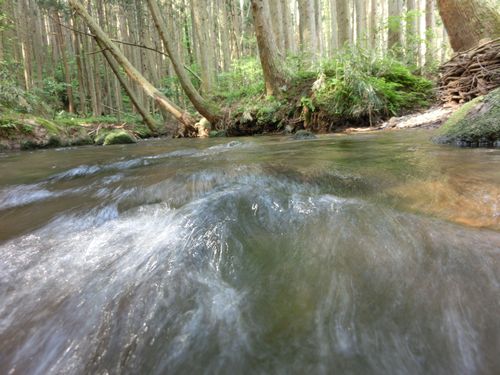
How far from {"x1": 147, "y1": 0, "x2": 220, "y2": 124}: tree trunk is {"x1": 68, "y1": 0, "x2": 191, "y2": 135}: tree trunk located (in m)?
0.77

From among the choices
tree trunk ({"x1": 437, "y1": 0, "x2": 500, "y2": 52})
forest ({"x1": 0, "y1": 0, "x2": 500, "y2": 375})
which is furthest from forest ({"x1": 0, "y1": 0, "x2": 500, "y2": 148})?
forest ({"x1": 0, "y1": 0, "x2": 500, "y2": 375})

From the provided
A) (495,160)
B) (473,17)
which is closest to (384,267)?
(495,160)

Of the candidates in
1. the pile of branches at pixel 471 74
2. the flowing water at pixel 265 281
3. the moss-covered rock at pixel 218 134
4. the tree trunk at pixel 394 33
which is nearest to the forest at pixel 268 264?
the flowing water at pixel 265 281

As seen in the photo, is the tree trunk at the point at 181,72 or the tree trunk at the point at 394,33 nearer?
the tree trunk at the point at 181,72

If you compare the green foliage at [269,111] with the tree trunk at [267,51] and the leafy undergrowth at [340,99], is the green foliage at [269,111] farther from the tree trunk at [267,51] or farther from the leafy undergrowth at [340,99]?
the tree trunk at [267,51]

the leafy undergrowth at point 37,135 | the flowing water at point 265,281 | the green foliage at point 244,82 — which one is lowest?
the flowing water at point 265,281

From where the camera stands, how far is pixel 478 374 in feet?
3.62

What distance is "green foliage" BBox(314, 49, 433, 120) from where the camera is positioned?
7.48m

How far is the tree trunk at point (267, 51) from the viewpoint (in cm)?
818

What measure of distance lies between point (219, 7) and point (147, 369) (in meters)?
25.2

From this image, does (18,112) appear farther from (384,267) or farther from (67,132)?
A: (384,267)

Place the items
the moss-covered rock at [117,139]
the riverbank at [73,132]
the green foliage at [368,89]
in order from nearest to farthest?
the green foliage at [368,89] → the riverbank at [73,132] → the moss-covered rock at [117,139]

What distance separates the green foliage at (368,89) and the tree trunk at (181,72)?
3.66 m

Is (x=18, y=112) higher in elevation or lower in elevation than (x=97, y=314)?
higher
